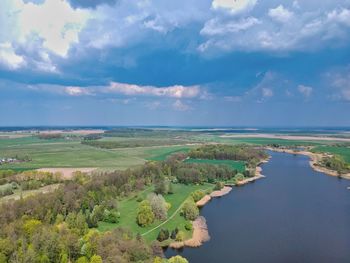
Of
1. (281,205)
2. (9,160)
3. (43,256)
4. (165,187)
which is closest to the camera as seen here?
(43,256)

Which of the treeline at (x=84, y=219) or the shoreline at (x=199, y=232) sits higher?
the treeline at (x=84, y=219)

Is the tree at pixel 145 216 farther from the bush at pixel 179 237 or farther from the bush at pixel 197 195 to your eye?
the bush at pixel 197 195

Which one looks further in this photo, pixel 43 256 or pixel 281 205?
pixel 281 205

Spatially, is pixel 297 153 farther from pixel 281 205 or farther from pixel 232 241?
pixel 232 241

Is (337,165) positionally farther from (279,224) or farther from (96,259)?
(96,259)

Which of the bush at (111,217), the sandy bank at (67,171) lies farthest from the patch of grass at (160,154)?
the bush at (111,217)

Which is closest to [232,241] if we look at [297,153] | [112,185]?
[112,185]

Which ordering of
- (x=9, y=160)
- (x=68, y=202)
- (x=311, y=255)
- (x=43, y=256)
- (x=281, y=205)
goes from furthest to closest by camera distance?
(x=9, y=160)
(x=281, y=205)
(x=68, y=202)
(x=311, y=255)
(x=43, y=256)
